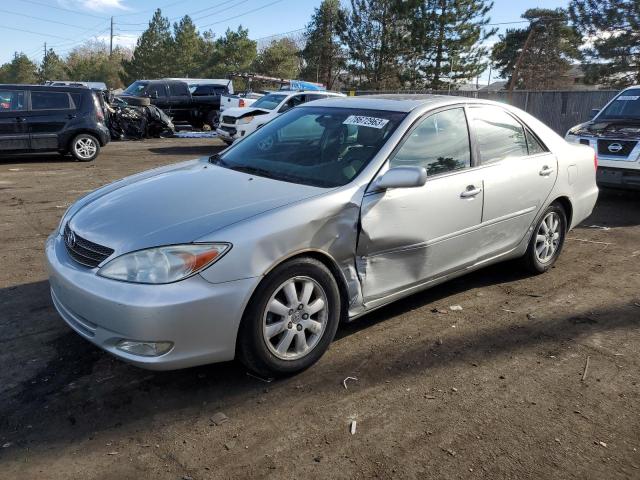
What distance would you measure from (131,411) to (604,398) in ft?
8.57

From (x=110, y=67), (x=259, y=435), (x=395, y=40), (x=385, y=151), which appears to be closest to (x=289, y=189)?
(x=385, y=151)

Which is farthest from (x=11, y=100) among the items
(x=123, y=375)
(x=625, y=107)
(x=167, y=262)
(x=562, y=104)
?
(x=562, y=104)

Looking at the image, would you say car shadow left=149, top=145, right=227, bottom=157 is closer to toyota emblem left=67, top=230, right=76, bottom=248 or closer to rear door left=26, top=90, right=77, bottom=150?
rear door left=26, top=90, right=77, bottom=150

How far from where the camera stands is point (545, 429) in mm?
2836

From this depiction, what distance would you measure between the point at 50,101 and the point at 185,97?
1042cm

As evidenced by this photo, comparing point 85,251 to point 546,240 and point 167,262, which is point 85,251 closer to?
point 167,262

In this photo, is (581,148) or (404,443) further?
(581,148)

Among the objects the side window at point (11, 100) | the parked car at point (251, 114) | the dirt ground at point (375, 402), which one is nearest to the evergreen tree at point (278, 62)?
the parked car at point (251, 114)

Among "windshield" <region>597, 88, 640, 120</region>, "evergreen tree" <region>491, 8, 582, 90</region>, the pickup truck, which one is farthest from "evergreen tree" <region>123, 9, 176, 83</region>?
"windshield" <region>597, 88, 640, 120</region>

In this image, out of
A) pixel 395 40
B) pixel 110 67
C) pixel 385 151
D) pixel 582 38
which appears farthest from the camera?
pixel 110 67

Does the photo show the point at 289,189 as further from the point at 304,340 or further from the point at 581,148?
the point at 581,148

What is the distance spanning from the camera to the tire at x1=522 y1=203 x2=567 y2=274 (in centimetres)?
490

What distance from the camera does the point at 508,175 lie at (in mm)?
4406

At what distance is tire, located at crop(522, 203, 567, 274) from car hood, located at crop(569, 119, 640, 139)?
386 cm
